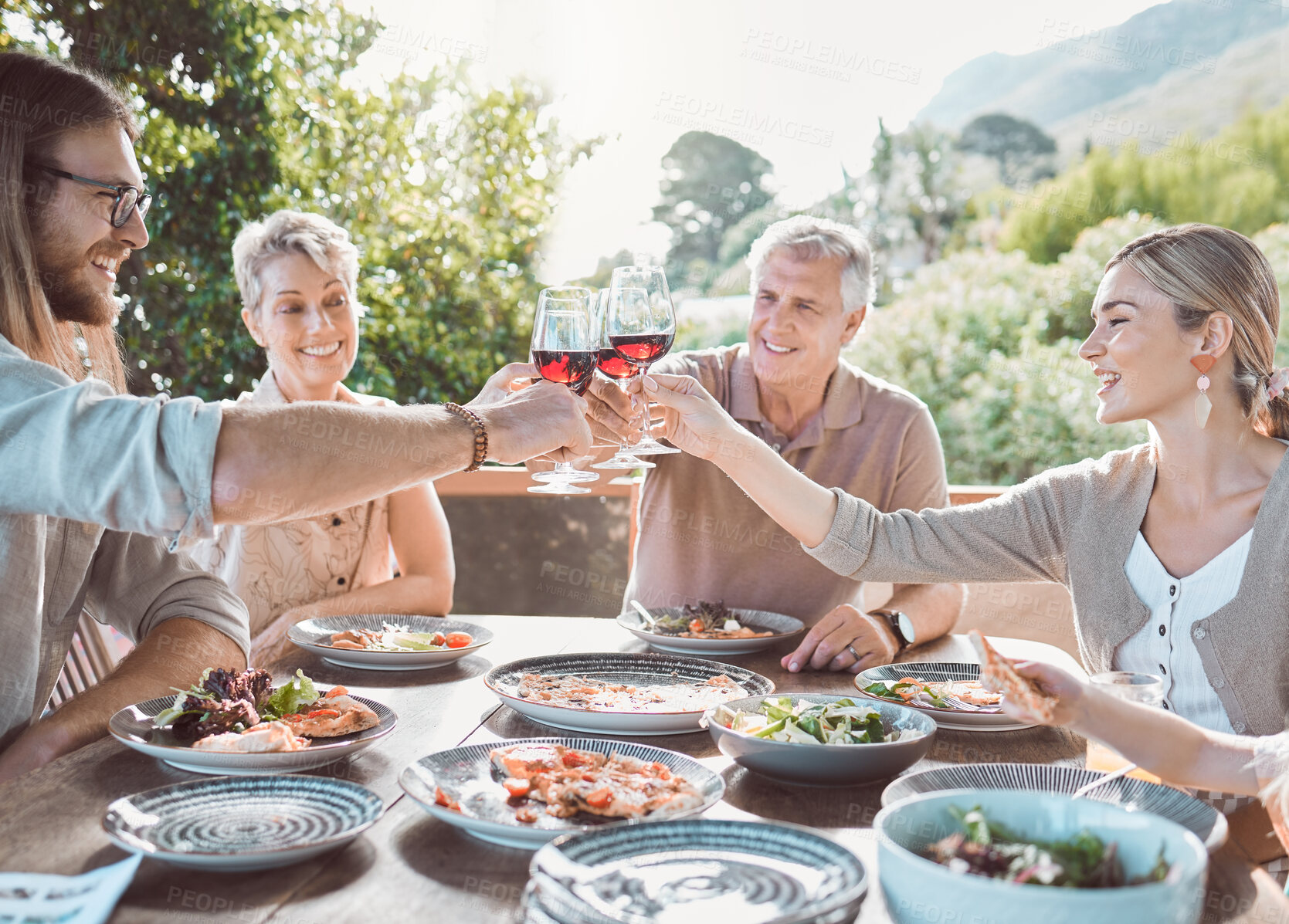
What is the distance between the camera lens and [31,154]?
5.19 ft

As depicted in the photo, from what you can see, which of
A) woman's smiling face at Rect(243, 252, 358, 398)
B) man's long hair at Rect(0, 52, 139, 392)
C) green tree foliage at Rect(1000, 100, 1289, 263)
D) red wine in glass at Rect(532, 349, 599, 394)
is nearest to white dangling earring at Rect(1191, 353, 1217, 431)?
red wine in glass at Rect(532, 349, 599, 394)

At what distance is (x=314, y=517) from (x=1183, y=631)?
199 centimetres

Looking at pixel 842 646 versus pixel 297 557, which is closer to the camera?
pixel 842 646

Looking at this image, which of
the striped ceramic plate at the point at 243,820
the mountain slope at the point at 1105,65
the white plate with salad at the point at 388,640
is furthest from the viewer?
the mountain slope at the point at 1105,65

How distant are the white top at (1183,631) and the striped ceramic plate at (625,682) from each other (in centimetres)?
70

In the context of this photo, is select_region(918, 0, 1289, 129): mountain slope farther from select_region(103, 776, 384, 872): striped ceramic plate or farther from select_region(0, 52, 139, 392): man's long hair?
select_region(103, 776, 384, 872): striped ceramic plate

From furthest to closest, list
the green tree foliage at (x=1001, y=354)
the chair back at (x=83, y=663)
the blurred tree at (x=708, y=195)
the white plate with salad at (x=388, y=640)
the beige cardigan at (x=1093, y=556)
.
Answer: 1. the blurred tree at (x=708, y=195)
2. the green tree foliage at (x=1001, y=354)
3. the chair back at (x=83, y=663)
4. the white plate with salad at (x=388, y=640)
5. the beige cardigan at (x=1093, y=556)

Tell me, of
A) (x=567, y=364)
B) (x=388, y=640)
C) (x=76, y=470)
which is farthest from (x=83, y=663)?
(x=567, y=364)

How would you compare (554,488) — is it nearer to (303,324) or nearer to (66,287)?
(66,287)

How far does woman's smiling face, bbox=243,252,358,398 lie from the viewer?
287cm

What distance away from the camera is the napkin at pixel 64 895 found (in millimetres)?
904

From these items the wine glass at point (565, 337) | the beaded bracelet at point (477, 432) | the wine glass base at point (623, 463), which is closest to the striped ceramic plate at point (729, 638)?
the wine glass base at point (623, 463)

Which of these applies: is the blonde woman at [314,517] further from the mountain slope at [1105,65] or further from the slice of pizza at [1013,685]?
the mountain slope at [1105,65]

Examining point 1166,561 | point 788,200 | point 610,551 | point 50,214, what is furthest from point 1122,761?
point 788,200
